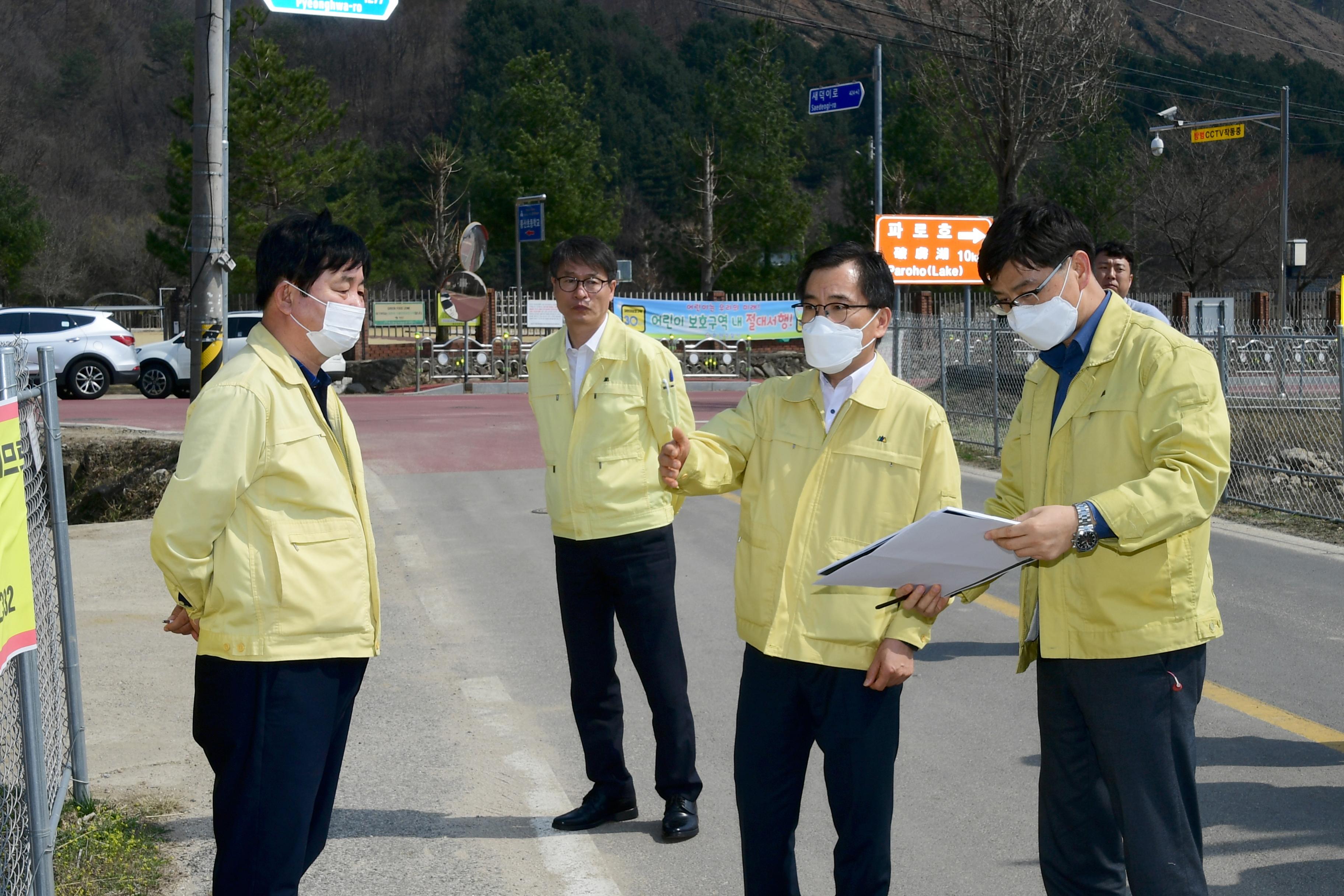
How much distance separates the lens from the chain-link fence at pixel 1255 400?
11.6m

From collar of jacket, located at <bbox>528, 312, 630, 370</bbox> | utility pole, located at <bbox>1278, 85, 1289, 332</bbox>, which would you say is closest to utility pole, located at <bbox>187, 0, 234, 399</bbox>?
collar of jacket, located at <bbox>528, 312, 630, 370</bbox>

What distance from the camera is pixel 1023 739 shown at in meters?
5.30

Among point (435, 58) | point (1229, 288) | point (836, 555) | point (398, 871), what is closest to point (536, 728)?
point (398, 871)

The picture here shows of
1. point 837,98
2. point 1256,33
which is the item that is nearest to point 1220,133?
point 837,98

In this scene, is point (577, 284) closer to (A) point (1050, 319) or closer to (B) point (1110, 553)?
(A) point (1050, 319)

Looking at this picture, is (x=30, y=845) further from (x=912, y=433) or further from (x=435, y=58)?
(x=435, y=58)

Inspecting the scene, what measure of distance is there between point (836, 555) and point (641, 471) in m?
1.35

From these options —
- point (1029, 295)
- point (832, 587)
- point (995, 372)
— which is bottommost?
point (995, 372)

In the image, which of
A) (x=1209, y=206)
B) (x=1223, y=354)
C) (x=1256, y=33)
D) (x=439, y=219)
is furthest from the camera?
(x=1256, y=33)

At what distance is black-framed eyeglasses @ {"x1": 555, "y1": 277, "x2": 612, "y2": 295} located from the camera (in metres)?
4.47

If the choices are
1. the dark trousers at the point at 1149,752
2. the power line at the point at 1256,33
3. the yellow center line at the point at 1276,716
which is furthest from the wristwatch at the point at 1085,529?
the power line at the point at 1256,33

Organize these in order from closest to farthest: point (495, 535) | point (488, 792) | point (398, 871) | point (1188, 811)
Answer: point (1188, 811)
point (398, 871)
point (488, 792)
point (495, 535)

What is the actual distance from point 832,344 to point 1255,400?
13.4m

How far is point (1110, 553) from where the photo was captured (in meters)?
2.93
